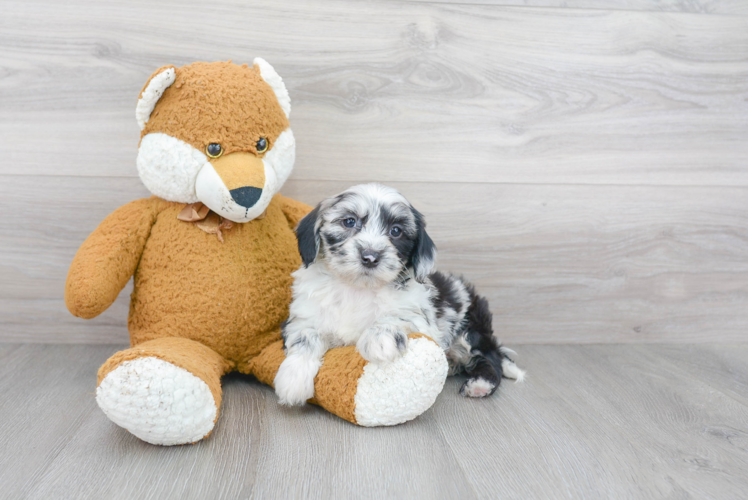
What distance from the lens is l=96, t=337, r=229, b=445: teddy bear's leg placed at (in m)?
1.24

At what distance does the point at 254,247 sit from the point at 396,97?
2.73 feet

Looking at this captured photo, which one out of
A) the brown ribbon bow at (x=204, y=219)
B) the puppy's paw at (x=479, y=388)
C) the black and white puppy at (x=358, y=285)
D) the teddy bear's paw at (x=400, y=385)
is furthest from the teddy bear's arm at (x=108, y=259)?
the puppy's paw at (x=479, y=388)

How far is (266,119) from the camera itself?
162 cm

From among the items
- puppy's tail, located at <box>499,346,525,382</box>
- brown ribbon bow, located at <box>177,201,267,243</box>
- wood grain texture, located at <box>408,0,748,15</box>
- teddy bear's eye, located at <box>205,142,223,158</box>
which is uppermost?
wood grain texture, located at <box>408,0,748,15</box>

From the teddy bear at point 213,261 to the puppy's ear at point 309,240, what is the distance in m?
0.15

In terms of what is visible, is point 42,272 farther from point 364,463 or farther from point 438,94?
point 438,94

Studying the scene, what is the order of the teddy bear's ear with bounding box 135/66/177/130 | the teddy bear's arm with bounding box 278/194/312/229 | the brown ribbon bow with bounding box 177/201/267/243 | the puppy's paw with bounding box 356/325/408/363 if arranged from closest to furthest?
the puppy's paw with bounding box 356/325/408/363
the teddy bear's ear with bounding box 135/66/177/130
the brown ribbon bow with bounding box 177/201/267/243
the teddy bear's arm with bounding box 278/194/312/229

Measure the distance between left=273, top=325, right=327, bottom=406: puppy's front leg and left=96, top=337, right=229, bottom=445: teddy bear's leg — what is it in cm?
20

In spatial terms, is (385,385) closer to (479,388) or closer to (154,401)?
(479,388)

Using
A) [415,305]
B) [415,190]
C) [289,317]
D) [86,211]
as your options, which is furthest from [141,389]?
[415,190]

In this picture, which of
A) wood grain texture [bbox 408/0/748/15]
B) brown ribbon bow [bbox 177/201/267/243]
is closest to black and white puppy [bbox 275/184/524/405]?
brown ribbon bow [bbox 177/201/267/243]

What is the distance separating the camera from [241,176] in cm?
153

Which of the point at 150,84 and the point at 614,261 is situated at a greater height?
the point at 150,84

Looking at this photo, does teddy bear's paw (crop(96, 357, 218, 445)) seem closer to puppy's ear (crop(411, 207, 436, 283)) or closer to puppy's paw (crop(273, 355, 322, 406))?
puppy's paw (crop(273, 355, 322, 406))
